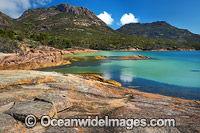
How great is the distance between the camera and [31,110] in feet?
13.3

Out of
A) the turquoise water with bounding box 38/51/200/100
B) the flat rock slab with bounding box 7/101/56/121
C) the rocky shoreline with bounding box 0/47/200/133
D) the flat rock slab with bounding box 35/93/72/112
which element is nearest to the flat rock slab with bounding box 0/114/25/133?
the rocky shoreline with bounding box 0/47/200/133

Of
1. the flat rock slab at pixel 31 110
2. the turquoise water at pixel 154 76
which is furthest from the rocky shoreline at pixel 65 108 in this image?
the turquoise water at pixel 154 76

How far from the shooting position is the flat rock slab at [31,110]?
3.84 m

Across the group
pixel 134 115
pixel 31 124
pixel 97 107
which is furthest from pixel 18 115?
pixel 134 115

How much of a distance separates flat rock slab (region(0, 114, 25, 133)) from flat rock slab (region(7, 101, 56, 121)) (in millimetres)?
194

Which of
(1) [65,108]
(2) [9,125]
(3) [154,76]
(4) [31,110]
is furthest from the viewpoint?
(3) [154,76]

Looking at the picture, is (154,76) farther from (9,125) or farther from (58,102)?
(9,125)

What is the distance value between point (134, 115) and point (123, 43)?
143210 millimetres

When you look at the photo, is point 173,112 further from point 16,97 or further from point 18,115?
point 16,97

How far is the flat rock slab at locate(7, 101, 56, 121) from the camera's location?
151 inches

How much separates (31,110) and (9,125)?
0.75 meters

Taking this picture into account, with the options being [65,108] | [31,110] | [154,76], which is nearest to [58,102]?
[65,108]

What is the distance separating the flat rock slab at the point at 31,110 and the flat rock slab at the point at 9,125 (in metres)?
0.19

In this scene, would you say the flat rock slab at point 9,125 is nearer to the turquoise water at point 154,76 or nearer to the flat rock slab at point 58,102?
the flat rock slab at point 58,102
